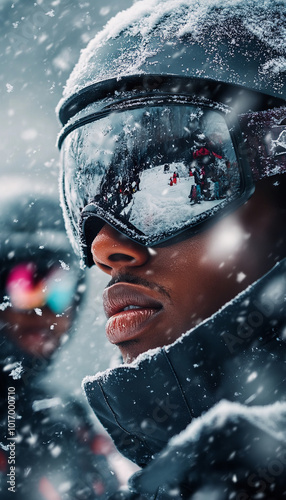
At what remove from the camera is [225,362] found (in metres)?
1.30

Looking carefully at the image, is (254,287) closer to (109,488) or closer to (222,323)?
(222,323)

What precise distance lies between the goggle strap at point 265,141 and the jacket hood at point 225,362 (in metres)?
0.38

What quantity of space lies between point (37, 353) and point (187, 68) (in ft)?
9.50

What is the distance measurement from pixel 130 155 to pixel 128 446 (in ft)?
4.48

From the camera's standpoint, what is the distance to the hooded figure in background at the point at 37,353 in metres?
2.94

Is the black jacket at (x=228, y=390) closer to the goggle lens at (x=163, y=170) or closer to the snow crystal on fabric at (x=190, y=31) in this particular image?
the goggle lens at (x=163, y=170)

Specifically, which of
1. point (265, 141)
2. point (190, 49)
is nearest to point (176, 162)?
Answer: point (265, 141)

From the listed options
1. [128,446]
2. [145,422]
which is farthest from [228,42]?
[128,446]

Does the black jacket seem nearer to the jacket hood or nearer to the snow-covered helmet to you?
the jacket hood

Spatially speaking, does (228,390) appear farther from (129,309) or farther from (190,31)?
(190,31)

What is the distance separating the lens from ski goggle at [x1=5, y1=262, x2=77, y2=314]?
3578 millimetres

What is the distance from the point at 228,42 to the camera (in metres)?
1.63

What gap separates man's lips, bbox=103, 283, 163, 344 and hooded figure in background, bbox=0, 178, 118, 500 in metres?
1.78

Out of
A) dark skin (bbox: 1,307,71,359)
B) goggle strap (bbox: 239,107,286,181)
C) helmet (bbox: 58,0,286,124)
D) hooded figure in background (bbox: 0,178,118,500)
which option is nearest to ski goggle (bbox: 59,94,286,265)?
goggle strap (bbox: 239,107,286,181)
